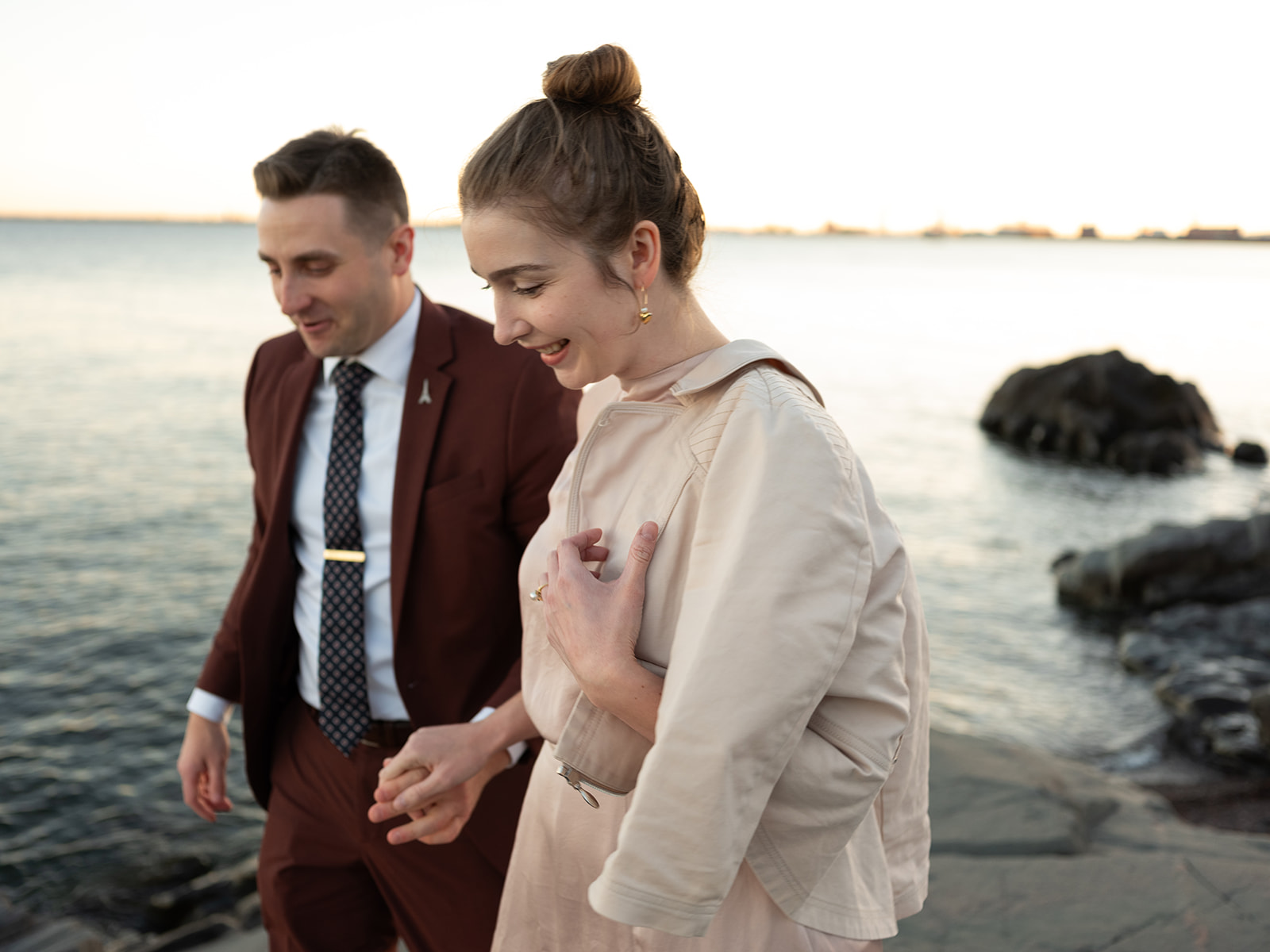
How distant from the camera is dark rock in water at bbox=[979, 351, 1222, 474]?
19438mm

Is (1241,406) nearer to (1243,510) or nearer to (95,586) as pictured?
(1243,510)

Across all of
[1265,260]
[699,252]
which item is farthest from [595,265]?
[1265,260]

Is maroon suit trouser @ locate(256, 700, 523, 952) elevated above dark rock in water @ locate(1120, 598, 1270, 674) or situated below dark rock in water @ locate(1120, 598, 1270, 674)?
above

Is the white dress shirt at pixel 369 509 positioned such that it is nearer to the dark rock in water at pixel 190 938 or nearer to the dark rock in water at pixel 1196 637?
the dark rock in water at pixel 190 938

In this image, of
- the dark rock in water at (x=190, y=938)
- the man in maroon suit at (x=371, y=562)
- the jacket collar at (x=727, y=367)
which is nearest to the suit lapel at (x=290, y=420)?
the man in maroon suit at (x=371, y=562)

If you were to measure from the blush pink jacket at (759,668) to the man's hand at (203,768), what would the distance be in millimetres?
1533

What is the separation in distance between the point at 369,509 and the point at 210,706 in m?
0.77

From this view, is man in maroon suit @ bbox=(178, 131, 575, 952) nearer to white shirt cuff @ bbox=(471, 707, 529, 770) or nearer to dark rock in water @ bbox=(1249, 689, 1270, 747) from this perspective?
white shirt cuff @ bbox=(471, 707, 529, 770)

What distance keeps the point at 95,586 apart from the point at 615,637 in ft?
35.9

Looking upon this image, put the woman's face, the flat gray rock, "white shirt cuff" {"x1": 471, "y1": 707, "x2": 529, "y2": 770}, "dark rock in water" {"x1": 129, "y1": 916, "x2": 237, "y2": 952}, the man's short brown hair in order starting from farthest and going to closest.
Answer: "dark rock in water" {"x1": 129, "y1": 916, "x2": 237, "y2": 952} → the flat gray rock → the man's short brown hair → "white shirt cuff" {"x1": 471, "y1": 707, "x2": 529, "y2": 770} → the woman's face

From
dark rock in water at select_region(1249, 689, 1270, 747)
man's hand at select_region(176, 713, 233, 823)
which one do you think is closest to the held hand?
man's hand at select_region(176, 713, 233, 823)

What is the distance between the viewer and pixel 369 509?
7.80ft

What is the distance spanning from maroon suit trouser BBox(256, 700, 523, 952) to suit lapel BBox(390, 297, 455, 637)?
45 cm

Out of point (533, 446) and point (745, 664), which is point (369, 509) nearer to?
point (533, 446)
